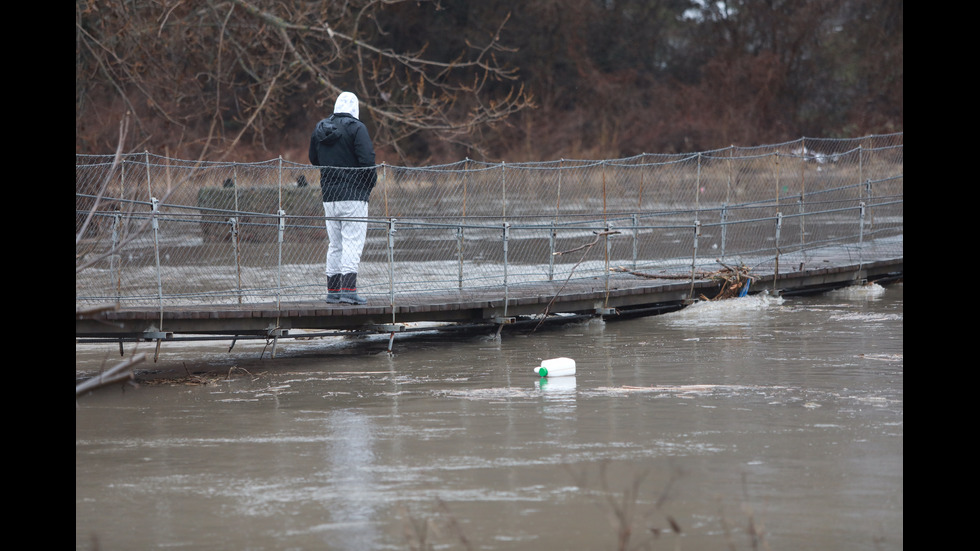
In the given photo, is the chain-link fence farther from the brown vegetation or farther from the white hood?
the brown vegetation

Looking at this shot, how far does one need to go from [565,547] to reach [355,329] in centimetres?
642

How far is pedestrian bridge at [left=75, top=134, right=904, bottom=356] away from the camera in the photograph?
10.7 metres

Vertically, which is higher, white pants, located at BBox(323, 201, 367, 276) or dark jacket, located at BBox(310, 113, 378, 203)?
dark jacket, located at BBox(310, 113, 378, 203)

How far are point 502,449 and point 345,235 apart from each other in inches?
173

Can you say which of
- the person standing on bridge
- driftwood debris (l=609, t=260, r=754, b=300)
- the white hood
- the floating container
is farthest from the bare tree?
the floating container

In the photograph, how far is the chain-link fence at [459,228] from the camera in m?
12.9

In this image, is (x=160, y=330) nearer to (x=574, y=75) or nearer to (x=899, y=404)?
(x=899, y=404)

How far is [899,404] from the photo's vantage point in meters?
8.34

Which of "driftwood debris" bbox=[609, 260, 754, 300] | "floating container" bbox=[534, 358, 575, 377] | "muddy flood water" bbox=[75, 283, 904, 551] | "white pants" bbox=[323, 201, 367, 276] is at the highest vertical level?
"white pants" bbox=[323, 201, 367, 276]

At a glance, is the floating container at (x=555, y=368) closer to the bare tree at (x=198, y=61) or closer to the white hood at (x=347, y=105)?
the white hood at (x=347, y=105)

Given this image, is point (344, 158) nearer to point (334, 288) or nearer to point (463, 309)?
point (334, 288)

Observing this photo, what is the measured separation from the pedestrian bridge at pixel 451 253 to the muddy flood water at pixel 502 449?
58 centimetres

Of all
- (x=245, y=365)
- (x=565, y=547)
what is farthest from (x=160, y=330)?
(x=565, y=547)

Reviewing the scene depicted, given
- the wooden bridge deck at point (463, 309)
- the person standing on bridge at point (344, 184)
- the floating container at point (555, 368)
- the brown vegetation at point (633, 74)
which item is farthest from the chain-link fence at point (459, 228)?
the brown vegetation at point (633, 74)
